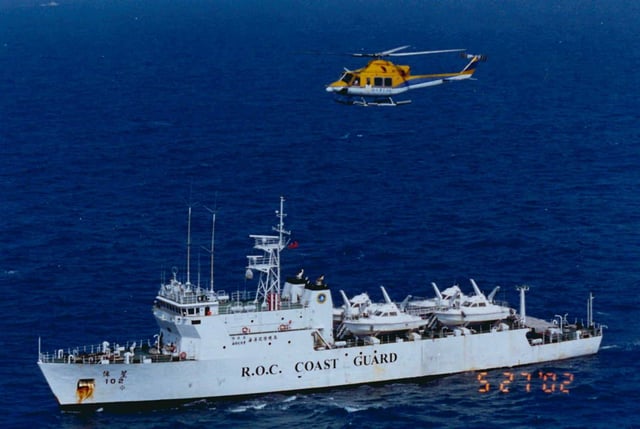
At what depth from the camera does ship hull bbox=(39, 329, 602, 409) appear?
116000 millimetres

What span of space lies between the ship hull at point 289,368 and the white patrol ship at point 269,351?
0.09m

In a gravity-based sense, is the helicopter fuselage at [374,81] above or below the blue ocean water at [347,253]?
above

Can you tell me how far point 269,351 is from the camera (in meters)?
120

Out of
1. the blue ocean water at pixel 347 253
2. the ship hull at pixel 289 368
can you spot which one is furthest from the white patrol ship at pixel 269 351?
the blue ocean water at pixel 347 253

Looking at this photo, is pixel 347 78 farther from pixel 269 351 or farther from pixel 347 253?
pixel 269 351

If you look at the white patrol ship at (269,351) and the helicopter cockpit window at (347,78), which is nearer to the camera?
the white patrol ship at (269,351)

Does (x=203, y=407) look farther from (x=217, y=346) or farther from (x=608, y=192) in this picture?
(x=608, y=192)

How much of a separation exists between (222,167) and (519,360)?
265ft

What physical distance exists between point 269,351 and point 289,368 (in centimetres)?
241

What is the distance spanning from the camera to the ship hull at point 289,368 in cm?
11600

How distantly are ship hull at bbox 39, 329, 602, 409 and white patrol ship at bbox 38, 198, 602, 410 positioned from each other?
3.5 inches

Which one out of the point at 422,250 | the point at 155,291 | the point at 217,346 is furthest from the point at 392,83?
the point at 217,346

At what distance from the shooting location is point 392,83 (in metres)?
153

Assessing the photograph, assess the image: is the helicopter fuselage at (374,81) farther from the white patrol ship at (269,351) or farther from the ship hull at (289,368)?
the ship hull at (289,368)
